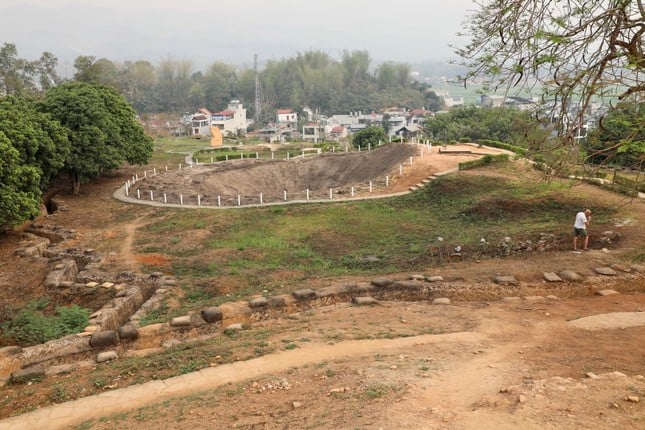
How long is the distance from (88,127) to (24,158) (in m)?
9.67

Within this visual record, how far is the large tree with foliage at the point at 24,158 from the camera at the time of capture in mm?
23750

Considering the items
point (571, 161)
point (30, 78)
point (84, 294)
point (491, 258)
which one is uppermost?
point (30, 78)

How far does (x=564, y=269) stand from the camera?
16219 millimetres

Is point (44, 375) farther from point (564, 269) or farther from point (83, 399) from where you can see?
point (564, 269)

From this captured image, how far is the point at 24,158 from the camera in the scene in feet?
89.5

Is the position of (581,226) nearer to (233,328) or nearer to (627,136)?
(627,136)

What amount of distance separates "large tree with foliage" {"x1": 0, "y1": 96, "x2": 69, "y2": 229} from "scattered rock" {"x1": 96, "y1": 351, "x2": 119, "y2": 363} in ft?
48.5

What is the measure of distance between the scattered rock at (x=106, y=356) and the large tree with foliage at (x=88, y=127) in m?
26.8

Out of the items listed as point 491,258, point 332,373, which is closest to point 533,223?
point 491,258

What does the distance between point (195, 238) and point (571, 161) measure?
1874 cm

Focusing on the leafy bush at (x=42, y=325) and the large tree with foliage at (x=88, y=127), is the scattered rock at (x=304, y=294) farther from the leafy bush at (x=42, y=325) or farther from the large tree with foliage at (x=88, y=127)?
the large tree with foliage at (x=88, y=127)

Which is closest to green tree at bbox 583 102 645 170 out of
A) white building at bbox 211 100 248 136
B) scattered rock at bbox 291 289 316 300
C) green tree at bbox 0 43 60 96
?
scattered rock at bbox 291 289 316 300

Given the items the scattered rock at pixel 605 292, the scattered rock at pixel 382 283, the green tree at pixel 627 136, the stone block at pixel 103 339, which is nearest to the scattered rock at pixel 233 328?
the stone block at pixel 103 339

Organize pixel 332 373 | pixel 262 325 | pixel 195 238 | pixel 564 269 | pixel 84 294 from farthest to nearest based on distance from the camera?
pixel 195 238
pixel 84 294
pixel 564 269
pixel 262 325
pixel 332 373
